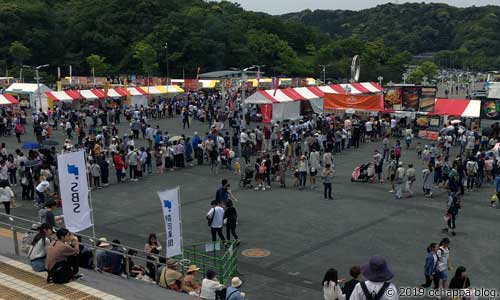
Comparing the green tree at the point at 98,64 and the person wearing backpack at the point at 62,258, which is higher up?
the green tree at the point at 98,64

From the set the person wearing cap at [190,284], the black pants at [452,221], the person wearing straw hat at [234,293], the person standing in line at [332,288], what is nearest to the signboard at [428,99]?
the black pants at [452,221]

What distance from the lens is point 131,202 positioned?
18.8m

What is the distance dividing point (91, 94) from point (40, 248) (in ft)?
126

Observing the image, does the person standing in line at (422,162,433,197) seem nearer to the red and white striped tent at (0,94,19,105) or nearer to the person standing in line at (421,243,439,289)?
the person standing in line at (421,243,439,289)

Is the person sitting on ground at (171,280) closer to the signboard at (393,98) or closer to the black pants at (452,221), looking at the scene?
the black pants at (452,221)

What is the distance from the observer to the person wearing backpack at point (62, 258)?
898 cm

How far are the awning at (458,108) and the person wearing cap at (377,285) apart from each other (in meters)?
30.1

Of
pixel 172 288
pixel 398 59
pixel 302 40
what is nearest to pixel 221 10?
pixel 302 40

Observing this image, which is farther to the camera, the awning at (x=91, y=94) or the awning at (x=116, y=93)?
the awning at (x=116, y=93)

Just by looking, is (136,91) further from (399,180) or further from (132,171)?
(399,180)

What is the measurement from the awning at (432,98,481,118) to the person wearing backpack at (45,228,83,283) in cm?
2886

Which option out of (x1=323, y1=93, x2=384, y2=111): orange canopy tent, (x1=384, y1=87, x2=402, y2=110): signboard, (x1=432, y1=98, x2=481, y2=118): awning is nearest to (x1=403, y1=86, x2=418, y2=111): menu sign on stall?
(x1=384, y1=87, x2=402, y2=110): signboard

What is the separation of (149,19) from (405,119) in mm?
73270

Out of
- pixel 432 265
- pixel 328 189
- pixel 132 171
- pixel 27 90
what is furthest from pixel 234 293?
pixel 27 90
